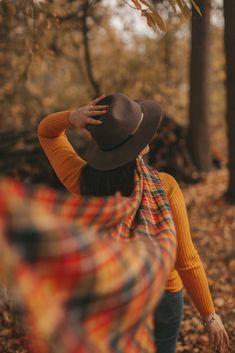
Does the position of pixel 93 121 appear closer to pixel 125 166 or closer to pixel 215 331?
pixel 125 166

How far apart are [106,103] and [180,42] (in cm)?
1617

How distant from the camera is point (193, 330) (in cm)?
393

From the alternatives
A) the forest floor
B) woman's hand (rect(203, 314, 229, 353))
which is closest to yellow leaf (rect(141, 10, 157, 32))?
woman's hand (rect(203, 314, 229, 353))

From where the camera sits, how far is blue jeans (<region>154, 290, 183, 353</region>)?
2.05m

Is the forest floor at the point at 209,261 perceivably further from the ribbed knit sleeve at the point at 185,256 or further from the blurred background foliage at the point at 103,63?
the blurred background foliage at the point at 103,63

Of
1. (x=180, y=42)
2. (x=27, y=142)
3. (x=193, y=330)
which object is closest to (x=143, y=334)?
(x=193, y=330)

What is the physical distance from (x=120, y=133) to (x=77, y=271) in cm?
89

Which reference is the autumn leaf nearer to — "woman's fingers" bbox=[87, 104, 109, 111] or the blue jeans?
"woman's fingers" bbox=[87, 104, 109, 111]

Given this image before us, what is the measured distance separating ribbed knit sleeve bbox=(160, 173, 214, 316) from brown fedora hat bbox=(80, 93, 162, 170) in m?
0.27

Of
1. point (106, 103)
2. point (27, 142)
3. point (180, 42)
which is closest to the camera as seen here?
point (106, 103)

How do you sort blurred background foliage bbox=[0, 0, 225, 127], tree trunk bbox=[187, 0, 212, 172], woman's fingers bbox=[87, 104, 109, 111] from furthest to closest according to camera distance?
1. blurred background foliage bbox=[0, 0, 225, 127]
2. tree trunk bbox=[187, 0, 212, 172]
3. woman's fingers bbox=[87, 104, 109, 111]

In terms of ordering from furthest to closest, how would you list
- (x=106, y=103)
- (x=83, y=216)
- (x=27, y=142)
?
(x=27, y=142) < (x=106, y=103) < (x=83, y=216)

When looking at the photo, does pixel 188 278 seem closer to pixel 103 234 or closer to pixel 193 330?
pixel 103 234

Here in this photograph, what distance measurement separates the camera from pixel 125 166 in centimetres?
188
